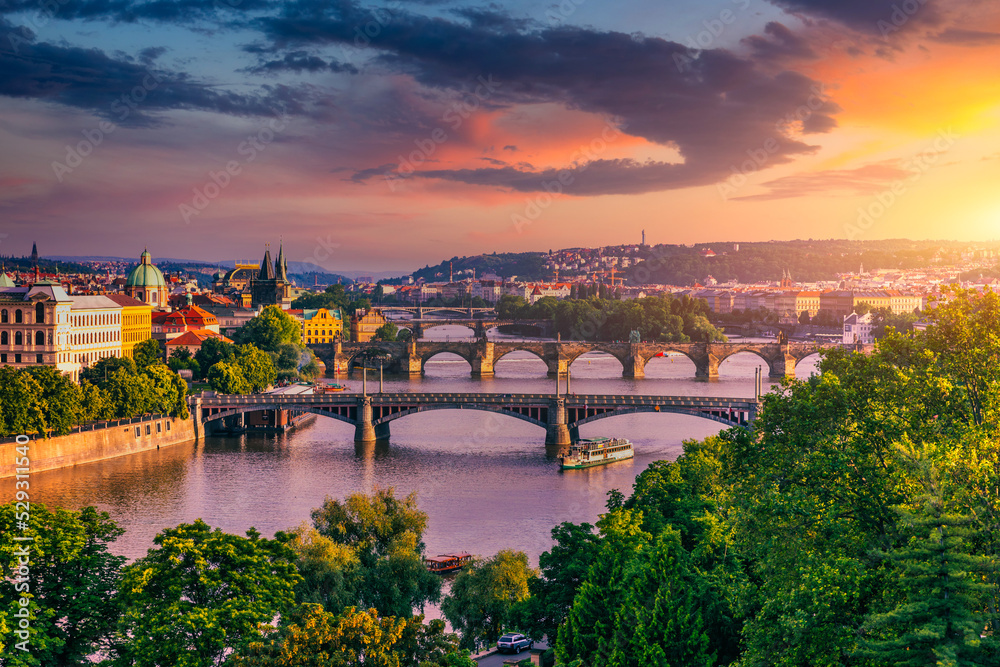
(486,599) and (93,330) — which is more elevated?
(93,330)

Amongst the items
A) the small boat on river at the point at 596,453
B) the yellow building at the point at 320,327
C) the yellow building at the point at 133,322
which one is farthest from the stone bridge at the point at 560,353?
the small boat on river at the point at 596,453

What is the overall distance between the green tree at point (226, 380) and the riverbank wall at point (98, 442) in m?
4.95

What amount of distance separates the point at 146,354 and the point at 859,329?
67674mm

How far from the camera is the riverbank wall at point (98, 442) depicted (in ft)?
107

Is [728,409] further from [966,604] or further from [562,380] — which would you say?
[966,604]

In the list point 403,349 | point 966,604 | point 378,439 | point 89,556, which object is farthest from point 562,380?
point 966,604

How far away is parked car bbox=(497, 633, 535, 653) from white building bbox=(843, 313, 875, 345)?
7983 cm

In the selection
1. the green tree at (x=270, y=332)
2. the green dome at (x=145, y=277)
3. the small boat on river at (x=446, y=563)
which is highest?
the green dome at (x=145, y=277)

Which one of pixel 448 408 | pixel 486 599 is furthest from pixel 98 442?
pixel 486 599

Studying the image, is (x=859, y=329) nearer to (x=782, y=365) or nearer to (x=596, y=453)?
(x=782, y=365)

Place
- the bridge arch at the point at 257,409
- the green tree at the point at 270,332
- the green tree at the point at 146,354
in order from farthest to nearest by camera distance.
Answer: the green tree at the point at 270,332 → the green tree at the point at 146,354 → the bridge arch at the point at 257,409

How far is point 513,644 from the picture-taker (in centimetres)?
1683

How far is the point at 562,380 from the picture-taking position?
64.8 meters

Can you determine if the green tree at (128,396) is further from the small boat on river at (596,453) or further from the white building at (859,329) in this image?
the white building at (859,329)
